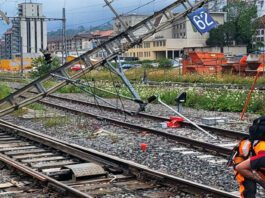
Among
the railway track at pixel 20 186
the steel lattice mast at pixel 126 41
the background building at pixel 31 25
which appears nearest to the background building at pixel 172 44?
the background building at pixel 31 25

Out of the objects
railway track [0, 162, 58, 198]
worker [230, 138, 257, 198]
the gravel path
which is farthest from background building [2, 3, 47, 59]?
worker [230, 138, 257, 198]

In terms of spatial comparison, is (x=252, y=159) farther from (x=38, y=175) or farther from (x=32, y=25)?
(x=32, y=25)

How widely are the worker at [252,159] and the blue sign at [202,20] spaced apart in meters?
11.4

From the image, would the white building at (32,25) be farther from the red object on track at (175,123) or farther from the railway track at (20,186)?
the railway track at (20,186)

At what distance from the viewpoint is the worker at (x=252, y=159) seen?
178 inches

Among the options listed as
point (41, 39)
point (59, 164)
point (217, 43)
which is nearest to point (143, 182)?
point (59, 164)

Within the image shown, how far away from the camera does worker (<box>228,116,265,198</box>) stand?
451cm

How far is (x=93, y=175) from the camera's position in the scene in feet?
29.1

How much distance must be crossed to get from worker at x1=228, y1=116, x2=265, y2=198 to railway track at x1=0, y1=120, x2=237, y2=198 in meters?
2.26

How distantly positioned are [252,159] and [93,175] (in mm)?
4729

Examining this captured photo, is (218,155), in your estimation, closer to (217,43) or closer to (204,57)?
(204,57)

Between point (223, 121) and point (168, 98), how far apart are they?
7689 mm

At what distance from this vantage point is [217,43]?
4021 inches

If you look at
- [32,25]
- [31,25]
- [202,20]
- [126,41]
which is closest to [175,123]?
[126,41]
